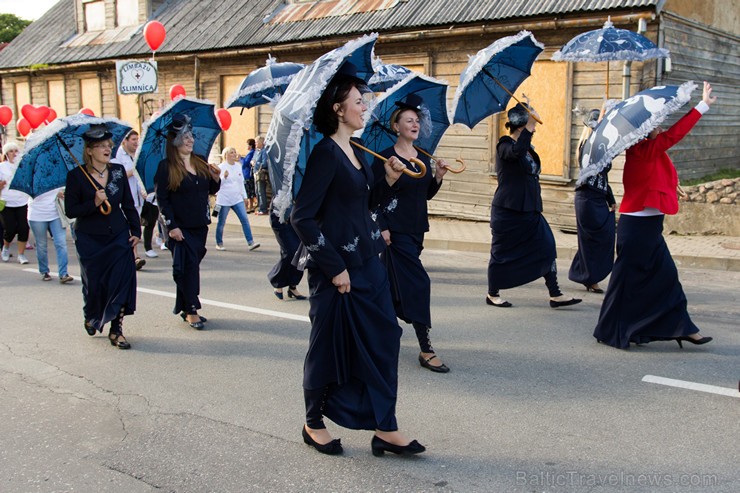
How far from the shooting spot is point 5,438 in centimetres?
458

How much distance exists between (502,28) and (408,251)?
8.77m

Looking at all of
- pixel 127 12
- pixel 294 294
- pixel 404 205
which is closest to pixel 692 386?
pixel 404 205

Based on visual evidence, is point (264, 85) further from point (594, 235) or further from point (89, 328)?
point (594, 235)

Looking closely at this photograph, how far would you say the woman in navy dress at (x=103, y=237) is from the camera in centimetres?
642

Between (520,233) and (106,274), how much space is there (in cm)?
391

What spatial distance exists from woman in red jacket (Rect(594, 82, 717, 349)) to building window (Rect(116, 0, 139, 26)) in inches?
817

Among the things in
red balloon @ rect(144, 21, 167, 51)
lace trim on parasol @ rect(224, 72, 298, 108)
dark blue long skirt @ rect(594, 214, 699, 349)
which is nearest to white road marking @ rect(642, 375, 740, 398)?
dark blue long skirt @ rect(594, 214, 699, 349)

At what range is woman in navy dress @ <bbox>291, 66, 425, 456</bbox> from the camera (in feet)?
13.1

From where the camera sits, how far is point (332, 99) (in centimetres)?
396

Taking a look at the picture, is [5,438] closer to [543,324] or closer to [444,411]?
[444,411]

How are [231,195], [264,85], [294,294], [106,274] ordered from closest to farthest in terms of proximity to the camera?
1. [106,274]
2. [294,294]
3. [264,85]
4. [231,195]

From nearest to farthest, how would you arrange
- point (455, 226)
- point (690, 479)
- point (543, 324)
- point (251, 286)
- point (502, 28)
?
point (690, 479) < point (543, 324) < point (251, 286) < point (502, 28) < point (455, 226)

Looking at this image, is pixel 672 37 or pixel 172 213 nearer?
pixel 172 213

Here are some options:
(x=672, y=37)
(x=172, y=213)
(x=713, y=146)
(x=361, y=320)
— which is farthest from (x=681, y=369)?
(x=713, y=146)
